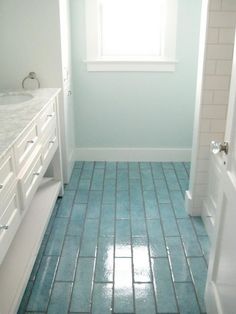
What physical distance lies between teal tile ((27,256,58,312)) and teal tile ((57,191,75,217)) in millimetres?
540

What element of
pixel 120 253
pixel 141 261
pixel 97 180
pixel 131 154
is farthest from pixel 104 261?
pixel 131 154

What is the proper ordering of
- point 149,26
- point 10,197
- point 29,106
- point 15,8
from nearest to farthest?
point 10,197 < point 29,106 < point 15,8 < point 149,26

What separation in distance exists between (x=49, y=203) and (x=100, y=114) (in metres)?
1.39

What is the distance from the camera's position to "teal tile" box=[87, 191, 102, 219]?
2637mm

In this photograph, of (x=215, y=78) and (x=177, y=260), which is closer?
(x=177, y=260)

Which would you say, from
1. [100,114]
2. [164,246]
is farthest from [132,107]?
[164,246]

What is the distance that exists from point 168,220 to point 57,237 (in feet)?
2.72

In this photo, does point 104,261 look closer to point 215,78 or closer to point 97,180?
point 97,180

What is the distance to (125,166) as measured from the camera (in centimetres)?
356

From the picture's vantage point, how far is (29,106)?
2146mm

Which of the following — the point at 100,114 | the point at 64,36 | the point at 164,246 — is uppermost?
the point at 64,36

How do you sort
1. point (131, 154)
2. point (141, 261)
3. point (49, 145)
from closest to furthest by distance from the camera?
point (141, 261)
point (49, 145)
point (131, 154)

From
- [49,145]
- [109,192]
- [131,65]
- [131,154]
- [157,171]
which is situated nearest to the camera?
[49,145]

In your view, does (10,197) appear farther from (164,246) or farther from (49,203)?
(164,246)
